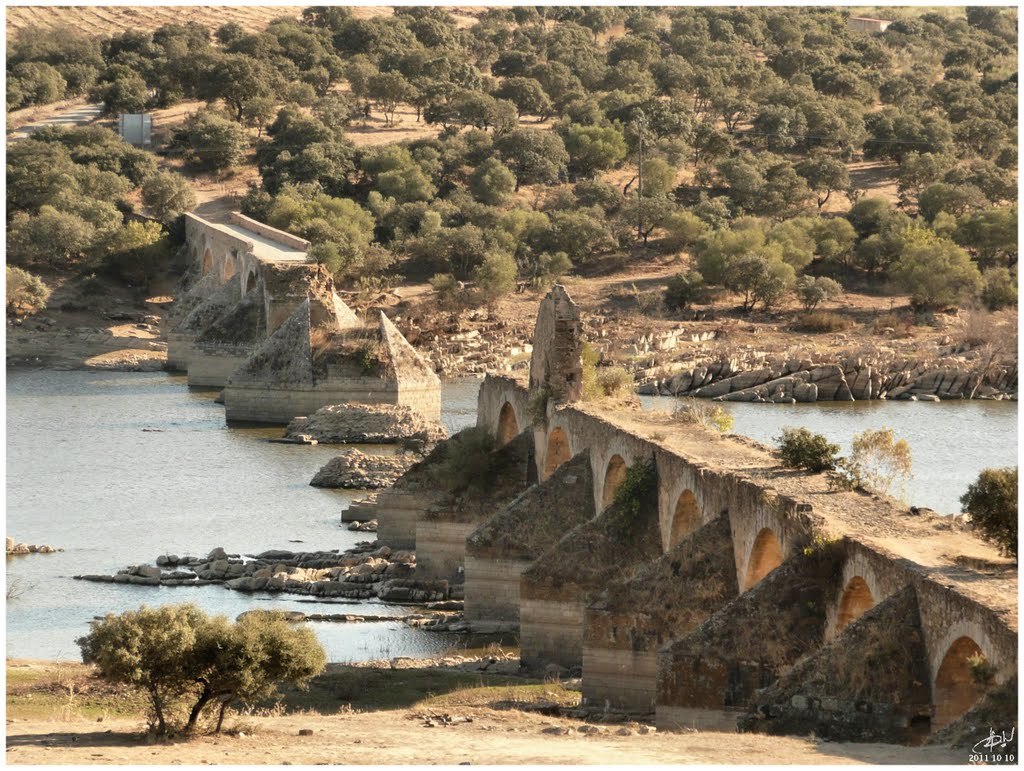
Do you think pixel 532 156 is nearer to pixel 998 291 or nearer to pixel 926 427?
pixel 998 291

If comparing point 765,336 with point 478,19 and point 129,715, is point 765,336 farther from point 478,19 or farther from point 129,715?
point 478,19

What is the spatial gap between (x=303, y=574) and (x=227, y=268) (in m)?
44.1

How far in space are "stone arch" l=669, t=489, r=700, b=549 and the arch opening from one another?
52105 mm

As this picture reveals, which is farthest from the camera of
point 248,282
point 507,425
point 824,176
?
point 824,176

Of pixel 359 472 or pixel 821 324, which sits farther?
pixel 821 324

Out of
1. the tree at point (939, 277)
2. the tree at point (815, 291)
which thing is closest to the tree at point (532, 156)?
the tree at point (815, 291)

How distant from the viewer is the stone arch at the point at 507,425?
138 feet

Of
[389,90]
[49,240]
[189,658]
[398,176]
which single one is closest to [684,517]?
[189,658]

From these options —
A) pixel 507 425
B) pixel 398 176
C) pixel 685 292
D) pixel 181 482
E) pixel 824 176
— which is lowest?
pixel 181 482

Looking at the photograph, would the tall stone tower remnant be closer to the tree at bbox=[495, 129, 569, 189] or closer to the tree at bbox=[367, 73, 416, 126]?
the tree at bbox=[495, 129, 569, 189]

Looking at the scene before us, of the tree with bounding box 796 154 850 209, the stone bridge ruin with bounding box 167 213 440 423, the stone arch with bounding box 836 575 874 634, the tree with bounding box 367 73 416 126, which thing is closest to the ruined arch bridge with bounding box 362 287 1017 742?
the stone arch with bounding box 836 575 874 634

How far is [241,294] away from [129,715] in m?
51.6

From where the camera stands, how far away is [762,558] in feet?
83.4

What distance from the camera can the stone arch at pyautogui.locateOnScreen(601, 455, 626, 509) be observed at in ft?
108
